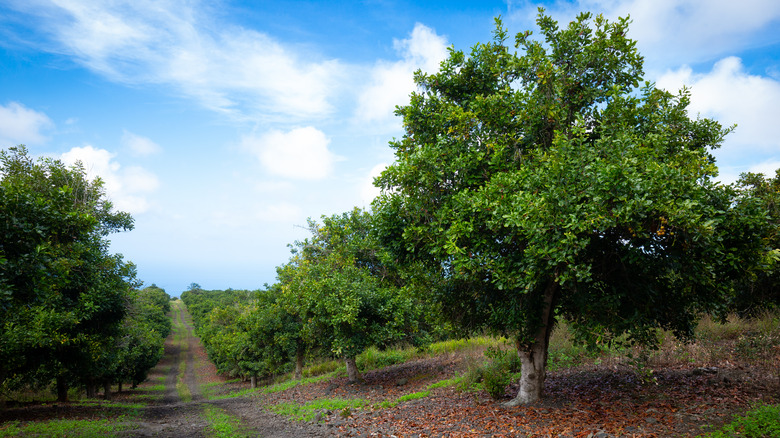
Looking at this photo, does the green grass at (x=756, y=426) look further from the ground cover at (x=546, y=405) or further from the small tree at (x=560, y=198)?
the small tree at (x=560, y=198)

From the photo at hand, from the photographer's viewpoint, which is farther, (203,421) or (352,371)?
(352,371)

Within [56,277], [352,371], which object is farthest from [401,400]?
[56,277]

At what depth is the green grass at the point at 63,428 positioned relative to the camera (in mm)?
11477

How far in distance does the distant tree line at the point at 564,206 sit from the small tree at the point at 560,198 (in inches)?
1.4

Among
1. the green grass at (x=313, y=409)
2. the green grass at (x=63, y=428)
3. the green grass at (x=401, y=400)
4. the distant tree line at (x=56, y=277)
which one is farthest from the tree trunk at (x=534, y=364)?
the green grass at (x=63, y=428)

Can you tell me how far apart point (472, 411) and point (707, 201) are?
279 inches

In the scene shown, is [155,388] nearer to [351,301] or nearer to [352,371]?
[352,371]

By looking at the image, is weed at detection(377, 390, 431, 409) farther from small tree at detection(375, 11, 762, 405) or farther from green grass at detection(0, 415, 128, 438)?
green grass at detection(0, 415, 128, 438)

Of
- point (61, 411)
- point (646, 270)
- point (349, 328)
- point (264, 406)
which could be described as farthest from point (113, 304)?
point (646, 270)

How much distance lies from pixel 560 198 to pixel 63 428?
637 inches

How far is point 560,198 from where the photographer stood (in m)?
6.55

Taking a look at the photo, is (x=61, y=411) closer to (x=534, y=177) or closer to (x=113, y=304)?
(x=113, y=304)

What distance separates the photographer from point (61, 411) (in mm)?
16750

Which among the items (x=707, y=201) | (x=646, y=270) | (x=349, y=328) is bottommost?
(x=349, y=328)
